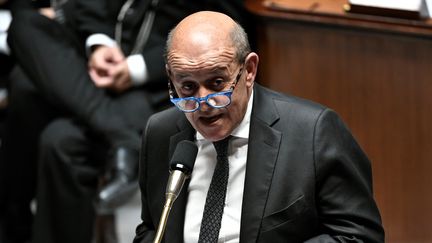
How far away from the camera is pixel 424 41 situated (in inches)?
86.4

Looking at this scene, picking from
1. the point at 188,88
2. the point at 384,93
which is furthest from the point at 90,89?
the point at 188,88

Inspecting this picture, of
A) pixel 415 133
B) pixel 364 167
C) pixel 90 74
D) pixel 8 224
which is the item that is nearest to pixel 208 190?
pixel 364 167

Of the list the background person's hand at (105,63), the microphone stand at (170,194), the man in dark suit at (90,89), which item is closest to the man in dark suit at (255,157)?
the microphone stand at (170,194)

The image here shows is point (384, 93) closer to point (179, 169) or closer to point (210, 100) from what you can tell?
point (210, 100)

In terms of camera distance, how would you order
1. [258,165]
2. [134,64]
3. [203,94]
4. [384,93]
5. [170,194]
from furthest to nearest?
1. [134,64]
2. [384,93]
3. [258,165]
4. [203,94]
5. [170,194]

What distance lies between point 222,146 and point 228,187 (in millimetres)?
77

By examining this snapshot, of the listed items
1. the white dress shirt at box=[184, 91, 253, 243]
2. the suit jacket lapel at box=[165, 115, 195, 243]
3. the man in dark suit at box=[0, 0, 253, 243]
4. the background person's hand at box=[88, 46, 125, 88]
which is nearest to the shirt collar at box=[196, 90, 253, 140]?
the white dress shirt at box=[184, 91, 253, 243]

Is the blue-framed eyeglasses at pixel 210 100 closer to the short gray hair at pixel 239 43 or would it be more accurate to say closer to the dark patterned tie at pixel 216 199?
the short gray hair at pixel 239 43

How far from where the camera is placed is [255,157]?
1.60 meters

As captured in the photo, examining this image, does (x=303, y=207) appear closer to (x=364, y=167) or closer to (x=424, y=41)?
(x=364, y=167)

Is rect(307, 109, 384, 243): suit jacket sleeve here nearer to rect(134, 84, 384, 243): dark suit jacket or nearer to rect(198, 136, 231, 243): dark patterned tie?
rect(134, 84, 384, 243): dark suit jacket

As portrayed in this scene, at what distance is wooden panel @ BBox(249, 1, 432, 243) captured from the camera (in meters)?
2.23

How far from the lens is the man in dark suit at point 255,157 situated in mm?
1485

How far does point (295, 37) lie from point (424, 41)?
0.44 m
